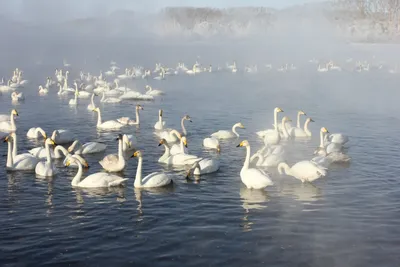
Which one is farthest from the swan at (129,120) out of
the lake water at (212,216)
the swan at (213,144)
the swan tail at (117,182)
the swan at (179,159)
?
the swan tail at (117,182)

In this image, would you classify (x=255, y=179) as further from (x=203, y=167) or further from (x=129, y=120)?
(x=129, y=120)

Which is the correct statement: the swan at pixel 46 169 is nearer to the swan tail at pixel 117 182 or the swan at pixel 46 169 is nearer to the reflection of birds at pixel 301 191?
the swan tail at pixel 117 182

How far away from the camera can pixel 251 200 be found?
1691 cm

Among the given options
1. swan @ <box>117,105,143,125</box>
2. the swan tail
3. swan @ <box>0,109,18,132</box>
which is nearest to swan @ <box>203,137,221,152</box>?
the swan tail

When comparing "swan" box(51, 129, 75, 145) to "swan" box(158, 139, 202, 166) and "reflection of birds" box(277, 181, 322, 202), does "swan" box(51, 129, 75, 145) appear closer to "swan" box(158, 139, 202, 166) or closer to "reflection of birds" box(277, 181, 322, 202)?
"swan" box(158, 139, 202, 166)

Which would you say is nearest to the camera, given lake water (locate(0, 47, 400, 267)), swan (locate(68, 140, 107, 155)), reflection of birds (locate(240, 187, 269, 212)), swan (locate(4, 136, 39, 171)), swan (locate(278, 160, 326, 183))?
lake water (locate(0, 47, 400, 267))

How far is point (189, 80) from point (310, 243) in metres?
51.1

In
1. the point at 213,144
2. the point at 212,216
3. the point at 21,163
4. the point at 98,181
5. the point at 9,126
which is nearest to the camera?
the point at 212,216

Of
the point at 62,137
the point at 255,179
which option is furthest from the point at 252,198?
the point at 62,137

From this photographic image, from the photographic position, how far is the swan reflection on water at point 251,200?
15.3 meters

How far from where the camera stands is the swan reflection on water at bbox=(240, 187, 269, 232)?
15264mm

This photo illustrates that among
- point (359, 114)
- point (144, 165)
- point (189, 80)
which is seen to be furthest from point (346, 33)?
point (144, 165)

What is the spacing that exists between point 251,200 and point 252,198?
0.65ft

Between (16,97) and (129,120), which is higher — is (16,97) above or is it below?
above
